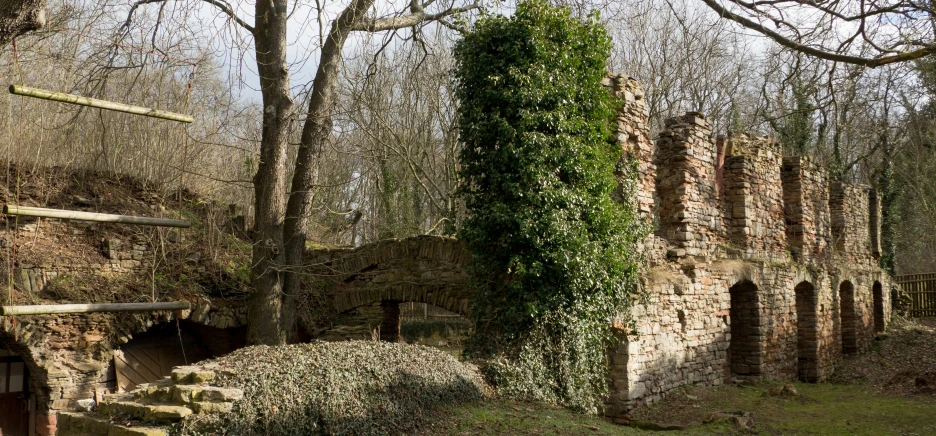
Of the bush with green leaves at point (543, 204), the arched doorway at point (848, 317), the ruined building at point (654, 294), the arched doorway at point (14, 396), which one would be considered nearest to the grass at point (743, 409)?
the ruined building at point (654, 294)

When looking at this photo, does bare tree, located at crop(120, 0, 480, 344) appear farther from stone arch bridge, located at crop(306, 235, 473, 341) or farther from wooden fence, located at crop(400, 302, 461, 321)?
wooden fence, located at crop(400, 302, 461, 321)

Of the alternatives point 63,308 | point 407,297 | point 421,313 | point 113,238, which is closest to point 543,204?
point 407,297

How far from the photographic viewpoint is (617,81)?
1070 cm

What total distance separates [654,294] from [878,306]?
14.1m

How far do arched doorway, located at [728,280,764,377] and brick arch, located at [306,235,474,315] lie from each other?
222 inches

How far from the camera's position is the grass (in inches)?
265

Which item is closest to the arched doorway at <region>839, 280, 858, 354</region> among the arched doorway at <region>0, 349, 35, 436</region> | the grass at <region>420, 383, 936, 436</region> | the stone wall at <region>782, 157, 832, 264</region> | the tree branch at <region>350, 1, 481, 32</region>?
the stone wall at <region>782, 157, 832, 264</region>

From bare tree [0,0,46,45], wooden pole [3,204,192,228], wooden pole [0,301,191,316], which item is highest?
bare tree [0,0,46,45]

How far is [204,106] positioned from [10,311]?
13162 millimetres

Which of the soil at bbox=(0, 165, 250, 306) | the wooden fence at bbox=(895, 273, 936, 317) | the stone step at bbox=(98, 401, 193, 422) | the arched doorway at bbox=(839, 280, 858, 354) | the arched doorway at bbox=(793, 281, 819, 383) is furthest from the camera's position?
the wooden fence at bbox=(895, 273, 936, 317)

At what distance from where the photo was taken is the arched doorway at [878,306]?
20359mm

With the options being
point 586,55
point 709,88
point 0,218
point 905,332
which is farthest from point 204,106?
point 905,332

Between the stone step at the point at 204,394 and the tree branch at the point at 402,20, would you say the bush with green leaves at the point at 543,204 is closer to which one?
the tree branch at the point at 402,20

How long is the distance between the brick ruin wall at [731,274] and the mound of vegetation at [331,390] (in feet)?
12.7
